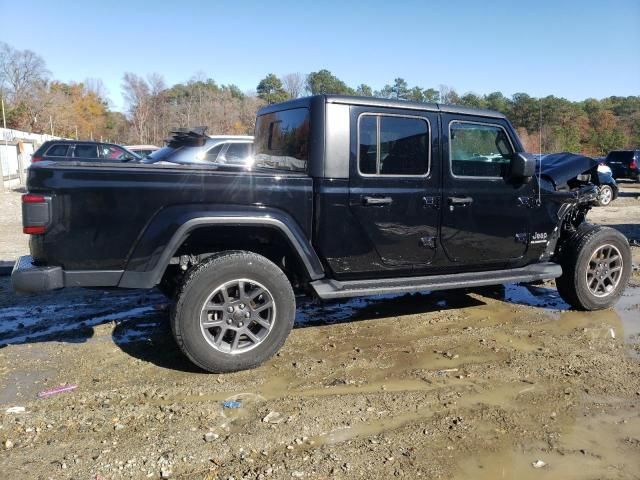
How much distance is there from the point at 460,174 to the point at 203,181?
7.31 feet

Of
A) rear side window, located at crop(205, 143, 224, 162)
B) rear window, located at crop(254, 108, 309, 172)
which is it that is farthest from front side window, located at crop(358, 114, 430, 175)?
rear side window, located at crop(205, 143, 224, 162)

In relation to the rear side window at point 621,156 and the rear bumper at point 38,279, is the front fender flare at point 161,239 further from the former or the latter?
the rear side window at point 621,156

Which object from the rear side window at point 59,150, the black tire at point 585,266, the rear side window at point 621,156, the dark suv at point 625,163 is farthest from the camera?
the rear side window at point 621,156

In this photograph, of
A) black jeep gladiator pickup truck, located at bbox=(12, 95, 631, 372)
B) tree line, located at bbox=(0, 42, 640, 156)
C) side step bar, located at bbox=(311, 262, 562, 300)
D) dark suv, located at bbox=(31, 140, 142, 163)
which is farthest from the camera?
tree line, located at bbox=(0, 42, 640, 156)

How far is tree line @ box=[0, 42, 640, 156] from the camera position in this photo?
46.1 metres

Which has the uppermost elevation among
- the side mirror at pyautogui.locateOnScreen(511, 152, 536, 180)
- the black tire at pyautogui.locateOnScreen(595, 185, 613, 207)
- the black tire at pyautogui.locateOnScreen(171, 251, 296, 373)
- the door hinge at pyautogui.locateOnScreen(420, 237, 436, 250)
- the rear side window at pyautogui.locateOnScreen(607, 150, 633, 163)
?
the rear side window at pyautogui.locateOnScreen(607, 150, 633, 163)

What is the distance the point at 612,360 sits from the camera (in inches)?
162

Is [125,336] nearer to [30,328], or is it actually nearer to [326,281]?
[30,328]

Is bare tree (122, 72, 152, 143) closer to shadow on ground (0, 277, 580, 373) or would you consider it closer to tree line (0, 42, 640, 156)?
tree line (0, 42, 640, 156)

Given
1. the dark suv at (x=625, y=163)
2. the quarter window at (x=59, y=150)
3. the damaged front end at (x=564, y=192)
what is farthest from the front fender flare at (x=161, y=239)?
the dark suv at (x=625, y=163)

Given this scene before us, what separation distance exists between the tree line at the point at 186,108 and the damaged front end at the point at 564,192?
33128mm

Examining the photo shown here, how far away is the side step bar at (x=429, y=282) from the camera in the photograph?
13.4 ft

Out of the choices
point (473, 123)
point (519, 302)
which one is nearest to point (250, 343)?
point (473, 123)

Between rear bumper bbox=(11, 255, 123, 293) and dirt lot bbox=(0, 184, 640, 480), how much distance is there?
2.31 feet
